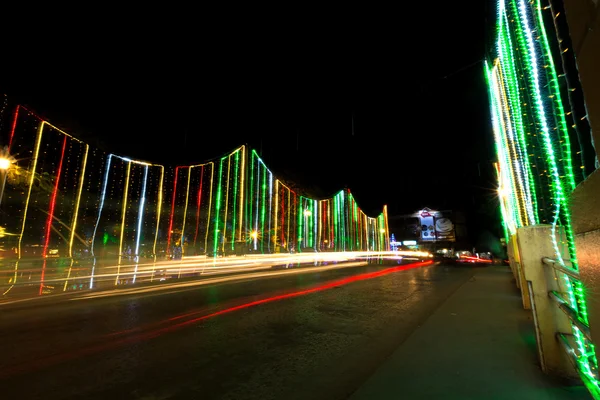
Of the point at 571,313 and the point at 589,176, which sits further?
the point at 571,313

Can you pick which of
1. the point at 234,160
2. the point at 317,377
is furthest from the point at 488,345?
the point at 234,160

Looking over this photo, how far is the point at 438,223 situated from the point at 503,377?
209ft

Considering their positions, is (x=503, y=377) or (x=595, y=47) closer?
(x=595, y=47)

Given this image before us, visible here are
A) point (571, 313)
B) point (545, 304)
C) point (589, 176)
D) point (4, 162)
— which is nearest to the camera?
point (589, 176)

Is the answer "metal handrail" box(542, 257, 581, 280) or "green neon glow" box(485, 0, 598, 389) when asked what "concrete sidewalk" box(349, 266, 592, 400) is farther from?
"metal handrail" box(542, 257, 581, 280)

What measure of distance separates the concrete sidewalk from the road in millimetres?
332

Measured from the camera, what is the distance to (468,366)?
2.90m

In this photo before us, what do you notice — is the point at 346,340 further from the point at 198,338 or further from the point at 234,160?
the point at 234,160

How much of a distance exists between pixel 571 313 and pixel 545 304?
22.1 inches

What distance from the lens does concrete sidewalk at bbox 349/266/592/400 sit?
2.37 m

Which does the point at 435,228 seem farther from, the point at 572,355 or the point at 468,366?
the point at 572,355

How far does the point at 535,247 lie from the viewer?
2725 mm

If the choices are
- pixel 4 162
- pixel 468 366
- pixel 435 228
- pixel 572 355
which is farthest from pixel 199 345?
pixel 435 228

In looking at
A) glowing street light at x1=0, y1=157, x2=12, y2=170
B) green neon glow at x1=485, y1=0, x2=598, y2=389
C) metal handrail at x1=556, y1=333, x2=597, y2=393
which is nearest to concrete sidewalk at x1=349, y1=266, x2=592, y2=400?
metal handrail at x1=556, y1=333, x2=597, y2=393
